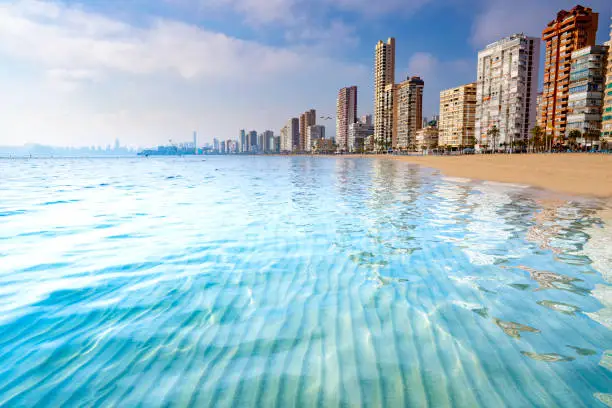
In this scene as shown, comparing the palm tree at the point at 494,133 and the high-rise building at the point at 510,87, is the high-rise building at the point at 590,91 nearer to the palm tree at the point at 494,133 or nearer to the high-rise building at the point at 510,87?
the high-rise building at the point at 510,87

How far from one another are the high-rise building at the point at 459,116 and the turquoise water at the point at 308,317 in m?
168

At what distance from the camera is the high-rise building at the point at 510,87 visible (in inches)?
5241

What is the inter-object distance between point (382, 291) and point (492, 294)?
1.73 meters

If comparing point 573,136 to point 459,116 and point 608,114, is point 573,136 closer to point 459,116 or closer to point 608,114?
point 608,114

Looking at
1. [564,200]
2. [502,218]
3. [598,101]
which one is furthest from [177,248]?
[598,101]

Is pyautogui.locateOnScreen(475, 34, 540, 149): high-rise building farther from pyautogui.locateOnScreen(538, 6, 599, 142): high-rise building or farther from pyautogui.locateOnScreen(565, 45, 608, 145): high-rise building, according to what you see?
pyautogui.locateOnScreen(565, 45, 608, 145): high-rise building

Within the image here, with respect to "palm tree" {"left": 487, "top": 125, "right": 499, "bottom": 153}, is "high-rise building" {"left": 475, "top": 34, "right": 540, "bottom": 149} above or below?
above

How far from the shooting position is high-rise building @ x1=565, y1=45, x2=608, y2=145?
102062mm

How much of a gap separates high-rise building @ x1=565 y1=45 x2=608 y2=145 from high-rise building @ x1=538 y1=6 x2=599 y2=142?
14.4 metres

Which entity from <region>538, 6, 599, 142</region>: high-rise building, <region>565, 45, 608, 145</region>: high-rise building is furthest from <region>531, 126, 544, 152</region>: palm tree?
<region>565, 45, 608, 145</region>: high-rise building

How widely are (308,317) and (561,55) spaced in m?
169

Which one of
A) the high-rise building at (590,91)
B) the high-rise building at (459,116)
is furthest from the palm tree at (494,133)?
the high-rise building at (590,91)

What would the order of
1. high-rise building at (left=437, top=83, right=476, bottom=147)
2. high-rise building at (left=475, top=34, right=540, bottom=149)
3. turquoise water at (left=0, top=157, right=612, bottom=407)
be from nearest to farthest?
1. turquoise water at (left=0, top=157, right=612, bottom=407)
2. high-rise building at (left=475, top=34, right=540, bottom=149)
3. high-rise building at (left=437, top=83, right=476, bottom=147)

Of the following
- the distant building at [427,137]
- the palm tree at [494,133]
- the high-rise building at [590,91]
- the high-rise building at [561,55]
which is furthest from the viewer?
the distant building at [427,137]
